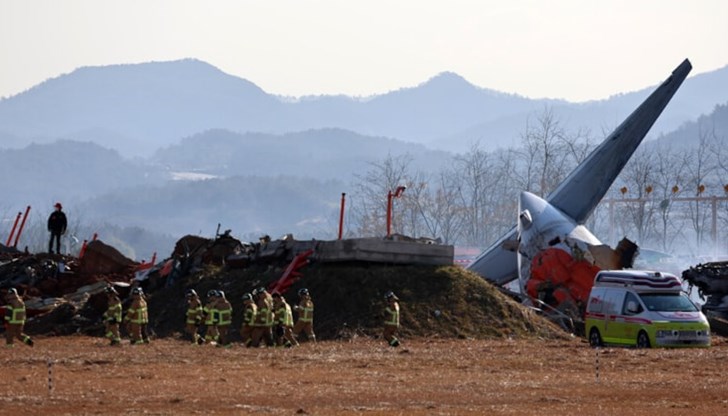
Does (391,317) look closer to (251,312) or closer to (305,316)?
(305,316)

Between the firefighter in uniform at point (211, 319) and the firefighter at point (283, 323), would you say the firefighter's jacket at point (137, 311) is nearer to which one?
the firefighter in uniform at point (211, 319)

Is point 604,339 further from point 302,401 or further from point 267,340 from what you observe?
point 302,401


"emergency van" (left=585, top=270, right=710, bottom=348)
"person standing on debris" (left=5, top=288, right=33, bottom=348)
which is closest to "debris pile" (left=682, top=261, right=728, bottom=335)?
"emergency van" (left=585, top=270, right=710, bottom=348)

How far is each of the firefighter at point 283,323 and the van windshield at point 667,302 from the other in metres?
9.85

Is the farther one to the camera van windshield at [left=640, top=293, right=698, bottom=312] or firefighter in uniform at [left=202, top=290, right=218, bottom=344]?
van windshield at [left=640, top=293, right=698, bottom=312]

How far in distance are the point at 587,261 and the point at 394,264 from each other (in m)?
8.16

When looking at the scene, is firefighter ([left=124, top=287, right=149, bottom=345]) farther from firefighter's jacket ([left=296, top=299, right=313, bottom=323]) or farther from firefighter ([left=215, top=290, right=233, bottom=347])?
firefighter's jacket ([left=296, top=299, right=313, bottom=323])

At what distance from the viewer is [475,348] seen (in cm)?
3662

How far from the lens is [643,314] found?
3672 centimetres

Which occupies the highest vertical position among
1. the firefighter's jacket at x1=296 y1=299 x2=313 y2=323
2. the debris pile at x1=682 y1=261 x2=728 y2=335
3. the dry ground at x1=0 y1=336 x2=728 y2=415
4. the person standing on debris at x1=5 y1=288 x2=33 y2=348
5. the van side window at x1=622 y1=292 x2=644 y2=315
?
the debris pile at x1=682 y1=261 x2=728 y2=335

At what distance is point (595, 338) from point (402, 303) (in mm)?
6094

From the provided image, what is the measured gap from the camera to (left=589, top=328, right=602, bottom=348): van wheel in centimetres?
3828

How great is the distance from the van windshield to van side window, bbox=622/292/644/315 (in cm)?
20

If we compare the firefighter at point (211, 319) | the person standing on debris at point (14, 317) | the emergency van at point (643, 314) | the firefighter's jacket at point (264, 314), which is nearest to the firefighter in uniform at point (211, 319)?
the firefighter at point (211, 319)
